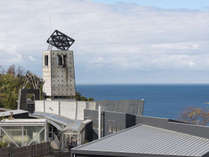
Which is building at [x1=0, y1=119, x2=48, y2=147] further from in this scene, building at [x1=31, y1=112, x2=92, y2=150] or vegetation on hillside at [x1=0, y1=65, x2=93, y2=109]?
vegetation on hillside at [x1=0, y1=65, x2=93, y2=109]

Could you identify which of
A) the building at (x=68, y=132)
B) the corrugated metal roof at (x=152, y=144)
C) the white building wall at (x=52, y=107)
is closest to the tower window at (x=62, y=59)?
the white building wall at (x=52, y=107)

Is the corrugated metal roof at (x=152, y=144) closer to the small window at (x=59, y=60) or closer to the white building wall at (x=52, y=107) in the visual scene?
the white building wall at (x=52, y=107)

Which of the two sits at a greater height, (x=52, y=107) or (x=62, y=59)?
(x=62, y=59)

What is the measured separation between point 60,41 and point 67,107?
44.1 feet

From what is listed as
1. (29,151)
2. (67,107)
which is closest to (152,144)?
(29,151)

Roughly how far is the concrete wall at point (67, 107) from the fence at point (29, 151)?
38.5 ft

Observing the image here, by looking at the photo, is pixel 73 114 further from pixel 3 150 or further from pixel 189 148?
pixel 189 148

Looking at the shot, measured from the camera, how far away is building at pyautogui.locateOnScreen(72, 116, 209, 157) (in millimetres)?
22453

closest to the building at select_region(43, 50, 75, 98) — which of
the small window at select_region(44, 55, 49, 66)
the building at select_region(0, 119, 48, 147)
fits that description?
the small window at select_region(44, 55, 49, 66)

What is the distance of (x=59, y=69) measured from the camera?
191ft

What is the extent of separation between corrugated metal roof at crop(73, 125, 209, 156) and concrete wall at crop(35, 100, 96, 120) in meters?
17.7

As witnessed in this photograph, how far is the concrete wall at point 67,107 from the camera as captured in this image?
46969 mm

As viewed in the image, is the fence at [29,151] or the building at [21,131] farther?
the building at [21,131]

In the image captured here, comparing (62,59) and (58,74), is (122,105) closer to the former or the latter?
(58,74)
